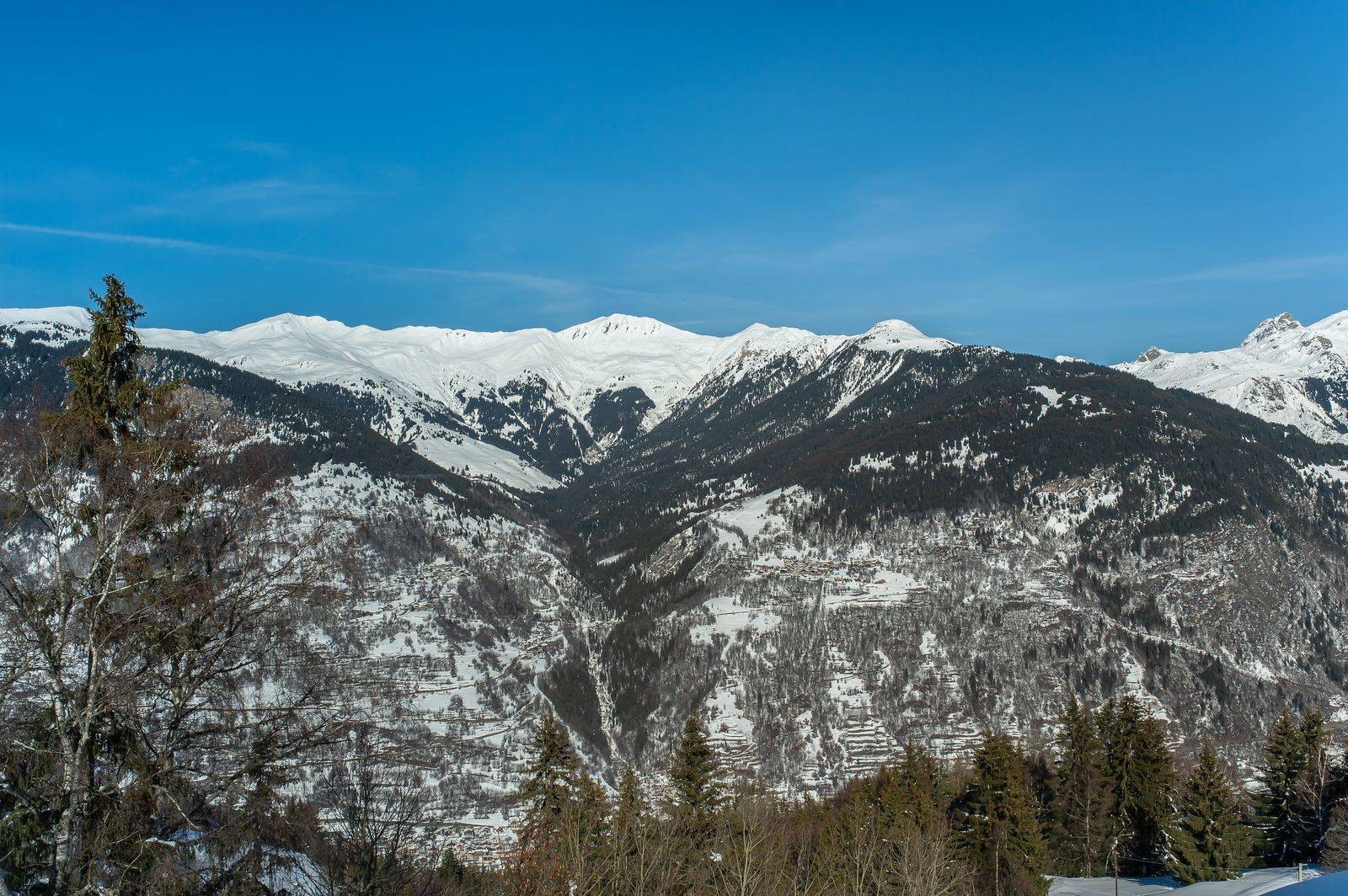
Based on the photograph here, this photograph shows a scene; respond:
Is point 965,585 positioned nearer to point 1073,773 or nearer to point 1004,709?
point 1004,709

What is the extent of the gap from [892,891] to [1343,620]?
644ft

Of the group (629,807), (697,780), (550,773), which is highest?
(550,773)

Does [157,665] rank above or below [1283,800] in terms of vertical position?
above

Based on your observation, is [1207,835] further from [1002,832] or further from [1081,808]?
[1081,808]

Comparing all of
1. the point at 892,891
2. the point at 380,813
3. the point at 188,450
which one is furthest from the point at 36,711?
the point at 892,891

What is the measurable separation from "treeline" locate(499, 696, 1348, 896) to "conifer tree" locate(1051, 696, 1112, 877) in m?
0.10

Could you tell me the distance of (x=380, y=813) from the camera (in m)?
18.8

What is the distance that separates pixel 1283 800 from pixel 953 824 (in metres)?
19.0

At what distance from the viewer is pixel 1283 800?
4844 cm

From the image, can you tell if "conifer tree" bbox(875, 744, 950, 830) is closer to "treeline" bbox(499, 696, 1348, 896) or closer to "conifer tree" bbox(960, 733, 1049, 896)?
"treeline" bbox(499, 696, 1348, 896)

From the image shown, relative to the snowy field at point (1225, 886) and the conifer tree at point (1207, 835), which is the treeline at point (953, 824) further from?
the snowy field at point (1225, 886)

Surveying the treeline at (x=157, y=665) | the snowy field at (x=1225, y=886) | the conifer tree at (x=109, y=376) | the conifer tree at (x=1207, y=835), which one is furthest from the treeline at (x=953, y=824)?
the conifer tree at (x=109, y=376)

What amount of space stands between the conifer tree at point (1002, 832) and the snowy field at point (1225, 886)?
382 centimetres

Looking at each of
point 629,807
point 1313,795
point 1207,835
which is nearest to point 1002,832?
point 1207,835
